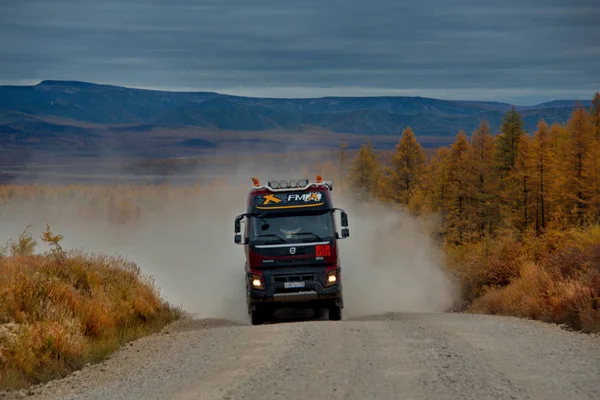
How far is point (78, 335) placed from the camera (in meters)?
12.8

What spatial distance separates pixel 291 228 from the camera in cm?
1927

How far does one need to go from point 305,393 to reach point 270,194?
434 inches

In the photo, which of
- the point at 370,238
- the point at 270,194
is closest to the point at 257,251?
the point at 270,194

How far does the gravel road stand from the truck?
3791 mm

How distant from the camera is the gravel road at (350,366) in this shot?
9.16m

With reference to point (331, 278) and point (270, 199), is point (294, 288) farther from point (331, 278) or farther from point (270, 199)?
point (270, 199)

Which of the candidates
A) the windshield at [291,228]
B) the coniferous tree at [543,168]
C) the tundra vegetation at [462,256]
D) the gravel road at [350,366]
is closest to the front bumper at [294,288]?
the windshield at [291,228]

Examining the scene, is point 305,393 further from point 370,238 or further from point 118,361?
point 370,238

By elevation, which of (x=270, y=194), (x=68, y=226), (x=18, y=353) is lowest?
(x=68, y=226)

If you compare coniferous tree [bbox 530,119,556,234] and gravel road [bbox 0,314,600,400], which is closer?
gravel road [bbox 0,314,600,400]

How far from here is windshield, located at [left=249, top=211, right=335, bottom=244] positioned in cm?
1903

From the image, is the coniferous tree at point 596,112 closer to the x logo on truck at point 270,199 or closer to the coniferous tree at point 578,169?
the coniferous tree at point 578,169

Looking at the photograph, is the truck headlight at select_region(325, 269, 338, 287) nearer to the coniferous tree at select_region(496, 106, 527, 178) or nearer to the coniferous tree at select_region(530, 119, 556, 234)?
the coniferous tree at select_region(530, 119, 556, 234)

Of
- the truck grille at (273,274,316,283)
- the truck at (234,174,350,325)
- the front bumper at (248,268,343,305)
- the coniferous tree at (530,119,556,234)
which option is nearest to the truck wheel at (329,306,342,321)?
the truck at (234,174,350,325)
